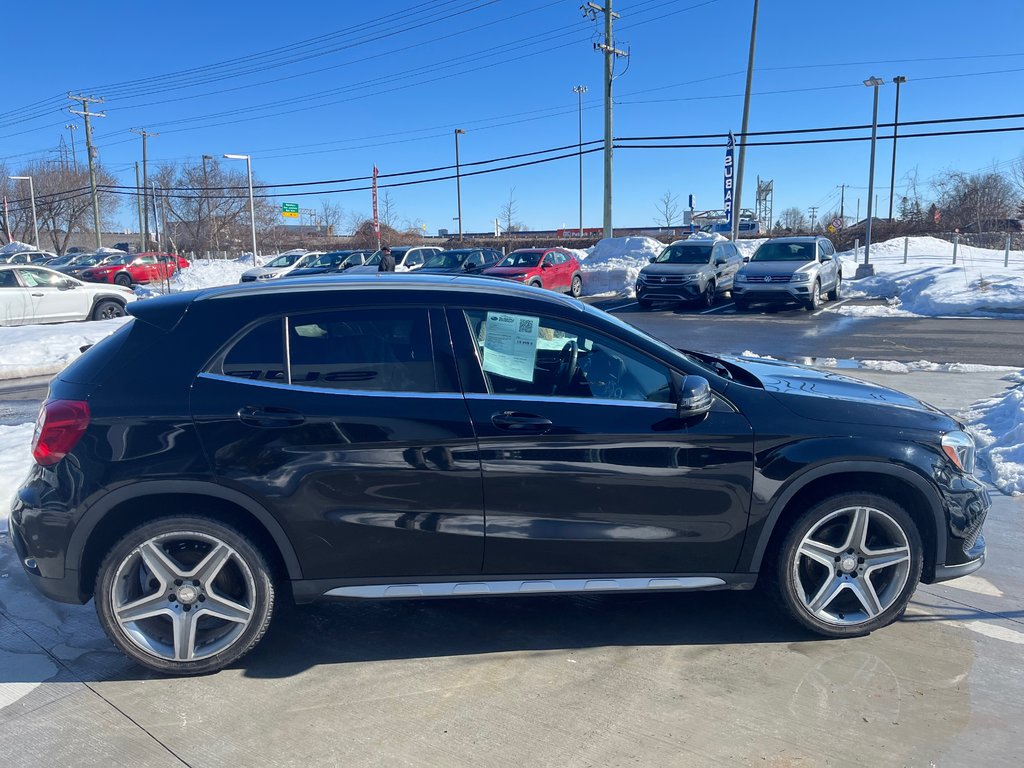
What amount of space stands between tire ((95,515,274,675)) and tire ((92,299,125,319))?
662 inches

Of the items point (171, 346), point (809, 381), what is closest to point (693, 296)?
point (809, 381)

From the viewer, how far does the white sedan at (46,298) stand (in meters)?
17.2

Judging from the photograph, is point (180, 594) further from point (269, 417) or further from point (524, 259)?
point (524, 259)

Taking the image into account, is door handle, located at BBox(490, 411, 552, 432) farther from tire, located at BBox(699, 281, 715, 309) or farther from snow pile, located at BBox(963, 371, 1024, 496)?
tire, located at BBox(699, 281, 715, 309)

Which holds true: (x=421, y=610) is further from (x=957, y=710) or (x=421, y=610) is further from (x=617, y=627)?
(x=957, y=710)

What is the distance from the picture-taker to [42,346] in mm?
13656

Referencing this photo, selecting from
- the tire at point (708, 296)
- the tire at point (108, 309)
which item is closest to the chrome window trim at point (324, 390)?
the tire at point (108, 309)

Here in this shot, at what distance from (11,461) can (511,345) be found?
4.67 m

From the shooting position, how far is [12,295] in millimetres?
17109

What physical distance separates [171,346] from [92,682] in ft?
5.10

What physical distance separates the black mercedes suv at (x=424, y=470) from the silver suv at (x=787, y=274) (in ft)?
58.7

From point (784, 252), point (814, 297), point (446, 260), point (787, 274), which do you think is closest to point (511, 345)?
point (787, 274)

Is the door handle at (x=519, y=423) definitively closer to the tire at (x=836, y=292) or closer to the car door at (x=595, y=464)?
the car door at (x=595, y=464)

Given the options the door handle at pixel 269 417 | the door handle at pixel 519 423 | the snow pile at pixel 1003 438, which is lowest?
the snow pile at pixel 1003 438
